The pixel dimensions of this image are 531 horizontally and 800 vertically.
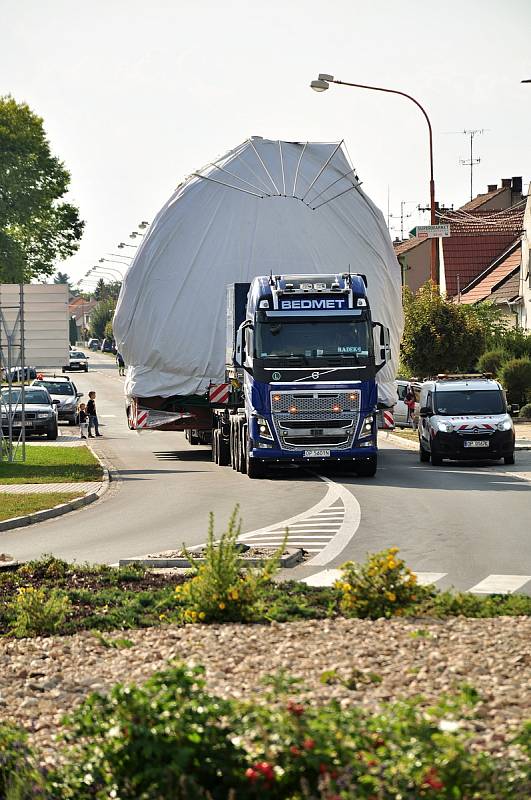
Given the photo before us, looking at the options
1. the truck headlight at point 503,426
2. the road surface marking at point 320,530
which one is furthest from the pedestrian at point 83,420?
the road surface marking at point 320,530

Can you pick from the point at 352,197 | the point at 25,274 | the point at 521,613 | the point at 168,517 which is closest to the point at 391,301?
the point at 352,197

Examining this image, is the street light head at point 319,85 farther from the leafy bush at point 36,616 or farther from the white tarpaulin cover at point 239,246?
the leafy bush at point 36,616

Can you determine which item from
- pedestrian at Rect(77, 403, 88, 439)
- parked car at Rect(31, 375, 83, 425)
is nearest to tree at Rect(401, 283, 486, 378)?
pedestrian at Rect(77, 403, 88, 439)

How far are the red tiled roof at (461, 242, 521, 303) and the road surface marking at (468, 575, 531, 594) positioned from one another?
61.1m

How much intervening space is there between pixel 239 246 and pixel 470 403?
21.2 feet

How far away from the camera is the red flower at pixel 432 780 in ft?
16.3

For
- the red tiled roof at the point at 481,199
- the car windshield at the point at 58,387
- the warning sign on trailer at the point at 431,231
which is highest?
the red tiled roof at the point at 481,199

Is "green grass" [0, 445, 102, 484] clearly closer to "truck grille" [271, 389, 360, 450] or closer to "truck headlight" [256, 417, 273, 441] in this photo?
"truck headlight" [256, 417, 273, 441]

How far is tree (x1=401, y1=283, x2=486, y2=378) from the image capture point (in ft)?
168

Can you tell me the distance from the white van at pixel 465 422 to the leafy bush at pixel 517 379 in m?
16.5

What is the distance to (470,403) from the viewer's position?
31.8 m

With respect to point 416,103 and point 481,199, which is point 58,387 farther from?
point 481,199

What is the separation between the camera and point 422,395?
33.0 m

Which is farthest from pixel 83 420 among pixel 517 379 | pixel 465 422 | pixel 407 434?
pixel 465 422
